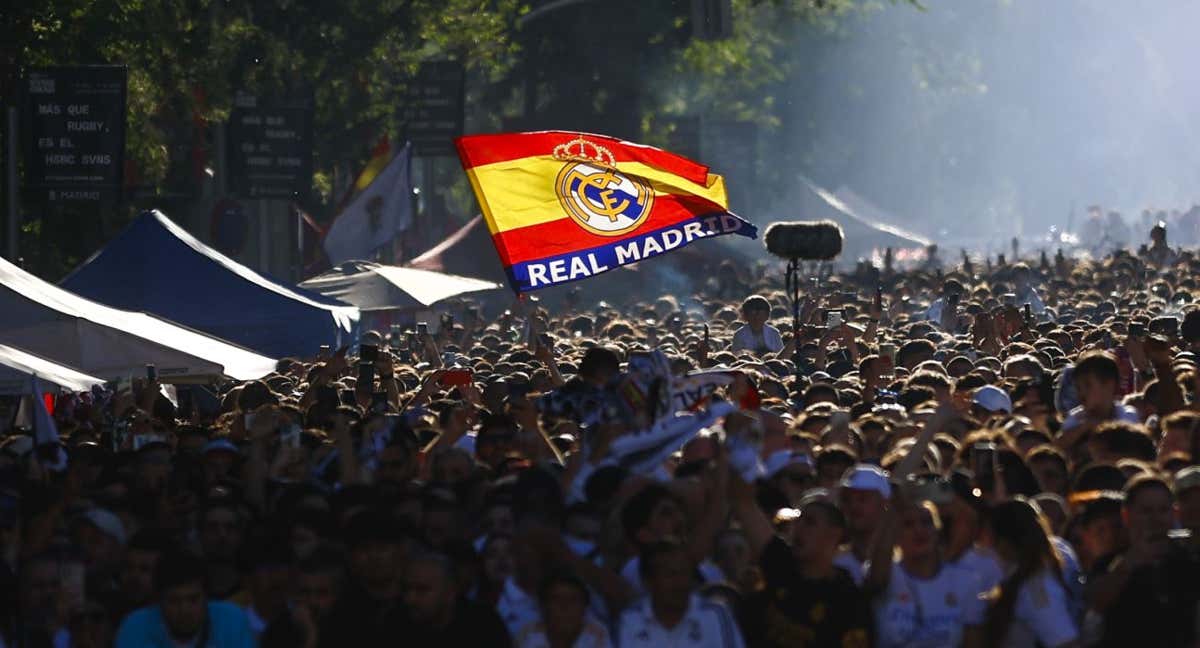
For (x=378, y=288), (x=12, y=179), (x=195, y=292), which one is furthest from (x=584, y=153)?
(x=378, y=288)

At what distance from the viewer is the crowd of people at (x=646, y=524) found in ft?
24.8

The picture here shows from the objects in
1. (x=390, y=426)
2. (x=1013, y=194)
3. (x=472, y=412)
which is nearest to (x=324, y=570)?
(x=390, y=426)

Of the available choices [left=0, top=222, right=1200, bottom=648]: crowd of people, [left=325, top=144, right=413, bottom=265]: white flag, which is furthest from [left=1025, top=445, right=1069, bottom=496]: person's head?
[left=325, top=144, right=413, bottom=265]: white flag

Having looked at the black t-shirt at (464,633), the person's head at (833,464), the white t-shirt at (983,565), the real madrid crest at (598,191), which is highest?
the real madrid crest at (598,191)

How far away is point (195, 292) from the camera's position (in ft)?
72.8

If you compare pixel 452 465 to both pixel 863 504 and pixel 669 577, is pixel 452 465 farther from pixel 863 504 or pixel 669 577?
pixel 669 577

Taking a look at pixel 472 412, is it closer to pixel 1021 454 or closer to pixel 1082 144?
pixel 1021 454

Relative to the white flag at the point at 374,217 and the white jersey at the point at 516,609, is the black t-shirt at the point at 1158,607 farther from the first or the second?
the white flag at the point at 374,217

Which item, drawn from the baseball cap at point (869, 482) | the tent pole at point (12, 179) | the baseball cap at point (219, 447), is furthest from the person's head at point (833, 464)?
the tent pole at point (12, 179)

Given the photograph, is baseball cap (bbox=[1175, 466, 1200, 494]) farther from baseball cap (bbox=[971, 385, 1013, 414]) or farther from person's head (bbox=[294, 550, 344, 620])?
baseball cap (bbox=[971, 385, 1013, 414])

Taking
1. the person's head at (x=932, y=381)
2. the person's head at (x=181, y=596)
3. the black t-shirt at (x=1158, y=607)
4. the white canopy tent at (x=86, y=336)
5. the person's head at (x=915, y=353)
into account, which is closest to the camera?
the black t-shirt at (x=1158, y=607)

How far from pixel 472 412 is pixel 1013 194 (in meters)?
165

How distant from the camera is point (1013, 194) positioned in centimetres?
17525

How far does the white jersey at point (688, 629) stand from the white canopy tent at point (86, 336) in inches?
351
